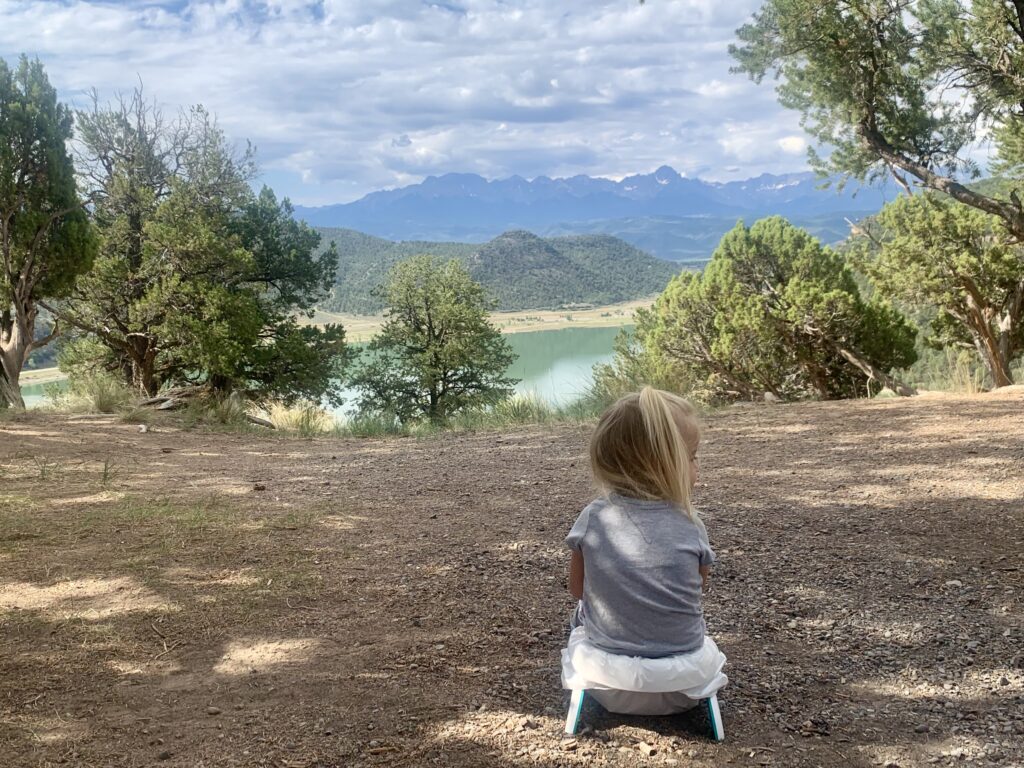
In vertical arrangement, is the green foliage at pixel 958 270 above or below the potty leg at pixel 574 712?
above

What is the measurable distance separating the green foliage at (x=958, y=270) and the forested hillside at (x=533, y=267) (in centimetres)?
6304

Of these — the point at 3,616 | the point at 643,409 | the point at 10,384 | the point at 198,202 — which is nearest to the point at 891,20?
the point at 643,409

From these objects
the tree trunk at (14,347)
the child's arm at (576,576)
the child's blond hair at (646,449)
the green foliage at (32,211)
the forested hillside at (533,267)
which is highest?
the forested hillside at (533,267)

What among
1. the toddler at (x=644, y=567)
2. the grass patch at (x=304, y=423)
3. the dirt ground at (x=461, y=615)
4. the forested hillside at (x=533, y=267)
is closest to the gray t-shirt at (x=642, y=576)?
the toddler at (x=644, y=567)

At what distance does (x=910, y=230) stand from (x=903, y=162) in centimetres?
828

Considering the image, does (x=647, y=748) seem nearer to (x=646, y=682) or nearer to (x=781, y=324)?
(x=646, y=682)

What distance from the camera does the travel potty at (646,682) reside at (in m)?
2.21

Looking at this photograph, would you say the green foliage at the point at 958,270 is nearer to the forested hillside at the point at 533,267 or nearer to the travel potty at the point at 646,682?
the travel potty at the point at 646,682

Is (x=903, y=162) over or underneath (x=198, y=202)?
underneath

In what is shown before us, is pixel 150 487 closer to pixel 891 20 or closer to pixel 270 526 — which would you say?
pixel 270 526

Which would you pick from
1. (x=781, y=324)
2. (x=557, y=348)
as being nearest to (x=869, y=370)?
(x=781, y=324)

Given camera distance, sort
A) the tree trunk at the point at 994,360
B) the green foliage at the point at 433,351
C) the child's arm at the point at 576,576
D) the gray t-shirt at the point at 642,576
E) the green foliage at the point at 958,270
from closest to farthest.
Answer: the gray t-shirt at the point at 642,576
the child's arm at the point at 576,576
the tree trunk at the point at 994,360
the green foliage at the point at 958,270
the green foliage at the point at 433,351

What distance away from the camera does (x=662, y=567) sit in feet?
7.50

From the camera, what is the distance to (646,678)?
221 centimetres
